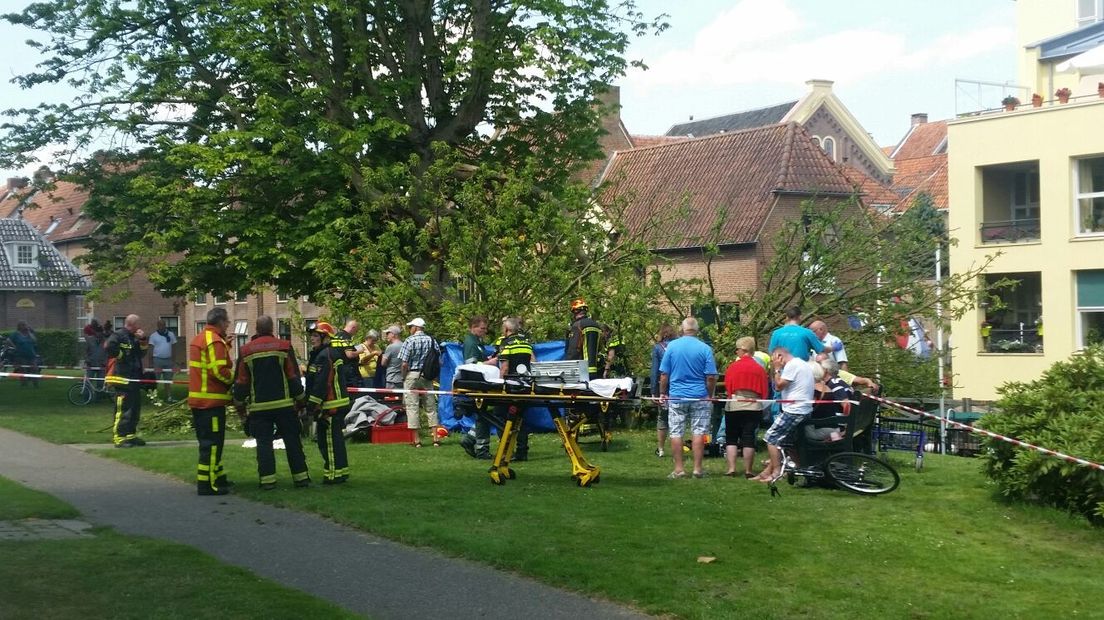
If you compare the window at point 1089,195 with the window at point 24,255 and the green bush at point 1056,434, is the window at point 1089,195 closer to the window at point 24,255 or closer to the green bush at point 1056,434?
the green bush at point 1056,434

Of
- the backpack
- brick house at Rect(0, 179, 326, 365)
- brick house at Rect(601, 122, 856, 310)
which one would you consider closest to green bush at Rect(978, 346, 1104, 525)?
the backpack

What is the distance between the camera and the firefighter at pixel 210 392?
560 inches

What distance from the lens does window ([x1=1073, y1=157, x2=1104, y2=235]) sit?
35188 millimetres

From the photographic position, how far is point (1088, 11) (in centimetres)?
4456

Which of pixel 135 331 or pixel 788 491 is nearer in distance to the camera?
pixel 788 491

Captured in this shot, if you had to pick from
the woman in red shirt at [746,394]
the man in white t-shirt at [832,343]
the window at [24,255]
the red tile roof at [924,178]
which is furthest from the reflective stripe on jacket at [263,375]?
the window at [24,255]

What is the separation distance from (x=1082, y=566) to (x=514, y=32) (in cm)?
2099

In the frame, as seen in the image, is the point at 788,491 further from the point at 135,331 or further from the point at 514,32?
the point at 514,32

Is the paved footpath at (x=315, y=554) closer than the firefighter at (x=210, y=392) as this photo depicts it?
Yes

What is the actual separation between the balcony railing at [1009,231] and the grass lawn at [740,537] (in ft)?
72.0

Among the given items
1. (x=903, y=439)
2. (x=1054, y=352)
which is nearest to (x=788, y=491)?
(x=903, y=439)

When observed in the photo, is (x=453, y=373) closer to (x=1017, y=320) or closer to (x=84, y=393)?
(x=84, y=393)

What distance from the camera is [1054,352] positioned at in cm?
3528

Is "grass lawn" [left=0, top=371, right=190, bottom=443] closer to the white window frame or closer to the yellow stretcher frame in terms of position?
the yellow stretcher frame
